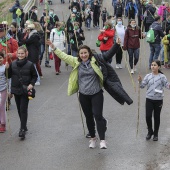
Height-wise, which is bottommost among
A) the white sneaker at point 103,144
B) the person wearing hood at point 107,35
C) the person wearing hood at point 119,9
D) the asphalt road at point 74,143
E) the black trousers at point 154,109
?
the asphalt road at point 74,143

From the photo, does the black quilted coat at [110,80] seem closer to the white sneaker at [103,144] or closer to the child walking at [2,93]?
the white sneaker at [103,144]

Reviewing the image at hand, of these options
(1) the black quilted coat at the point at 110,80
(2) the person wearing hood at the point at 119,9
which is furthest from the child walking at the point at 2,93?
(2) the person wearing hood at the point at 119,9

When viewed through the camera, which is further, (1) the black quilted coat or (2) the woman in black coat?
(2) the woman in black coat

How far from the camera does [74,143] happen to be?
27.6 feet

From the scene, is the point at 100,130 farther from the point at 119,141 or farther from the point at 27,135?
the point at 27,135

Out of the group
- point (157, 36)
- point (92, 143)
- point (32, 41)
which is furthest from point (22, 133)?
point (157, 36)

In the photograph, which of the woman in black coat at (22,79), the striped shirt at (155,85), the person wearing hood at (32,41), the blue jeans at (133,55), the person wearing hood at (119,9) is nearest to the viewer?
the striped shirt at (155,85)

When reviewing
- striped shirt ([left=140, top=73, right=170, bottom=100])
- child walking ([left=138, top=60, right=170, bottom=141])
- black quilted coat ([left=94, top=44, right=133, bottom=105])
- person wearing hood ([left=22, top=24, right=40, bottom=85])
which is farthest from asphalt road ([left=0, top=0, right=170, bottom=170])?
person wearing hood ([left=22, top=24, right=40, bottom=85])

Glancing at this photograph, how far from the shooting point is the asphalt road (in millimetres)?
7453

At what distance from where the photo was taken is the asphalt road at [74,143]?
7453mm

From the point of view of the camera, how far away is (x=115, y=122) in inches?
377

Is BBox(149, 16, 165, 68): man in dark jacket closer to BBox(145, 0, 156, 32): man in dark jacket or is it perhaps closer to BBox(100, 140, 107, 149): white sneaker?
BBox(145, 0, 156, 32): man in dark jacket

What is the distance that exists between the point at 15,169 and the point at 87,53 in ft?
6.86

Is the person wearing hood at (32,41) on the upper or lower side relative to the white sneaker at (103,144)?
upper
